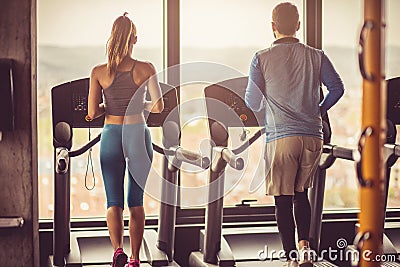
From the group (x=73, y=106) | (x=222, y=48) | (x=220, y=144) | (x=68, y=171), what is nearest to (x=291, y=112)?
(x=220, y=144)

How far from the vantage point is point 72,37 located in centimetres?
470

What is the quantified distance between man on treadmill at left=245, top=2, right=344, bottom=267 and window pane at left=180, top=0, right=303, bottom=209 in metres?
0.63

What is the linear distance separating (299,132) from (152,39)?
1348 mm

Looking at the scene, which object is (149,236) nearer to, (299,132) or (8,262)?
(8,262)

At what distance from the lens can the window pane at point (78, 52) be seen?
467cm

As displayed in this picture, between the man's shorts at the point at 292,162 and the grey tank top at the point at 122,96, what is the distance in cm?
88

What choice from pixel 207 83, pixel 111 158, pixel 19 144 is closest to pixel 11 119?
pixel 19 144

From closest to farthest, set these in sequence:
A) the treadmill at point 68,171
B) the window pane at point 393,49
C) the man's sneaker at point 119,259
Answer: the treadmill at point 68,171, the man's sneaker at point 119,259, the window pane at point 393,49

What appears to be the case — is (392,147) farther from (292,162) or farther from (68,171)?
(68,171)

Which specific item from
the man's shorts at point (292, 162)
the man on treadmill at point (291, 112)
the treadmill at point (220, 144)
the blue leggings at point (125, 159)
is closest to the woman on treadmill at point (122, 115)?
the blue leggings at point (125, 159)

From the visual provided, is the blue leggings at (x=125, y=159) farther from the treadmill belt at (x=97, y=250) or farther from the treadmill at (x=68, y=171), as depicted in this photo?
the treadmill belt at (x=97, y=250)

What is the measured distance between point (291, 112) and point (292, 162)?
11.8 inches

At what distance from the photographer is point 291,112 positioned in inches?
162

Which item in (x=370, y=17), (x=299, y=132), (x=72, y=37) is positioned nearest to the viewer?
(x=370, y=17)
